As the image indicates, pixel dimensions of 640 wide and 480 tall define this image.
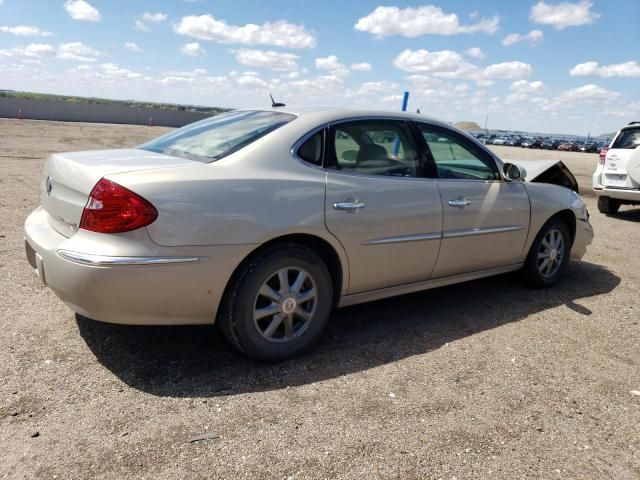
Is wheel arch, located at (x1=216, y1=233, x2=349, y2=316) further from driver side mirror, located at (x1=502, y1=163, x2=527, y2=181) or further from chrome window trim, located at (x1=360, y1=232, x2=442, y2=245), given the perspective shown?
driver side mirror, located at (x1=502, y1=163, x2=527, y2=181)

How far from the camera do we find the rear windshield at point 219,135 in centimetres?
325

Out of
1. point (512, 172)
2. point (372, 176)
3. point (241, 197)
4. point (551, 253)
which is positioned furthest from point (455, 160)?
point (241, 197)

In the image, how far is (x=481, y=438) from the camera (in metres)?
2.62

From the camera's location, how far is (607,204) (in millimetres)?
10156

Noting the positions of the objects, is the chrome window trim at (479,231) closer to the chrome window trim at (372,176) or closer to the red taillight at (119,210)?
the chrome window trim at (372,176)

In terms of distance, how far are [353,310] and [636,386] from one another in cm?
202

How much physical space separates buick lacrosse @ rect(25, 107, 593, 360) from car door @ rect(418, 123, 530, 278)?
0.5 inches

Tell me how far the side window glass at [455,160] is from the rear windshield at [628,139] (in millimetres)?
6470

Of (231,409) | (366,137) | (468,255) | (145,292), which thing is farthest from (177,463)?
(468,255)

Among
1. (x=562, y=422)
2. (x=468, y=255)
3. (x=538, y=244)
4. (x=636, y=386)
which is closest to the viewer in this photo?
(x=562, y=422)

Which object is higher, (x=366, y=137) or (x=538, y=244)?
(x=366, y=137)

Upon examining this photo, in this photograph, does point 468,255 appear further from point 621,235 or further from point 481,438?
point 621,235

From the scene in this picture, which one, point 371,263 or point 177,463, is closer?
point 177,463

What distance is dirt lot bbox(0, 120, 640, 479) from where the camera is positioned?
2379mm
